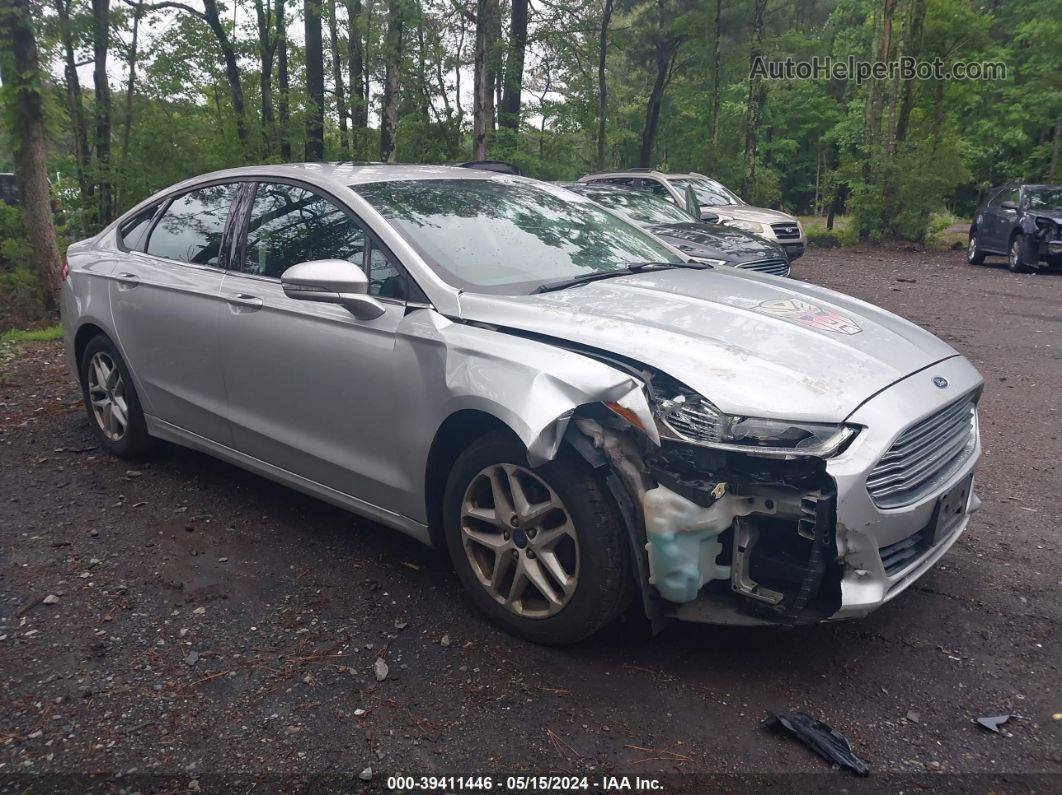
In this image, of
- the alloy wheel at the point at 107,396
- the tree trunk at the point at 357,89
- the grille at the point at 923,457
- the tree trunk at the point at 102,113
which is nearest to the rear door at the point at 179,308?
the alloy wheel at the point at 107,396

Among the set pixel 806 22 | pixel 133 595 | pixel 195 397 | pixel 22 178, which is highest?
pixel 806 22

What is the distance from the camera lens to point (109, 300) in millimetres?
4945

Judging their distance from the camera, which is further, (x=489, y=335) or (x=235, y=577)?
(x=235, y=577)

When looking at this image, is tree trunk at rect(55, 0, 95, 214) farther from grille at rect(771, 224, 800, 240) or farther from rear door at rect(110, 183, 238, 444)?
grille at rect(771, 224, 800, 240)

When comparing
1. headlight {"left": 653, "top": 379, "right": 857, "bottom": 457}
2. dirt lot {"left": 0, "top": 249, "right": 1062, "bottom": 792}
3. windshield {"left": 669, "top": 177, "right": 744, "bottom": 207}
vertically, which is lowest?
dirt lot {"left": 0, "top": 249, "right": 1062, "bottom": 792}

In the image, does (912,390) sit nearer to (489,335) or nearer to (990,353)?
(489,335)

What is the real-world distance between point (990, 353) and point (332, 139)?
62.7ft

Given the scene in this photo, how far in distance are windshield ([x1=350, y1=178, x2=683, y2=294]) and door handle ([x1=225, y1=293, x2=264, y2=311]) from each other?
0.72 metres

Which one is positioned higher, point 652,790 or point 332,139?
point 332,139

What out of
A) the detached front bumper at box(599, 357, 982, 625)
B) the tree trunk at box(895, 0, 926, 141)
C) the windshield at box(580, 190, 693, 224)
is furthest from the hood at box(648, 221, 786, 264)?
the tree trunk at box(895, 0, 926, 141)

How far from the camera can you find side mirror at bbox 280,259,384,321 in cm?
329

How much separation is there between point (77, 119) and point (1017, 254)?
59.6 feet

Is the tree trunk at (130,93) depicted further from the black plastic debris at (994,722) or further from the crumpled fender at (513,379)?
the black plastic debris at (994,722)

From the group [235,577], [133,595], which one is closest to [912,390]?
[235,577]
